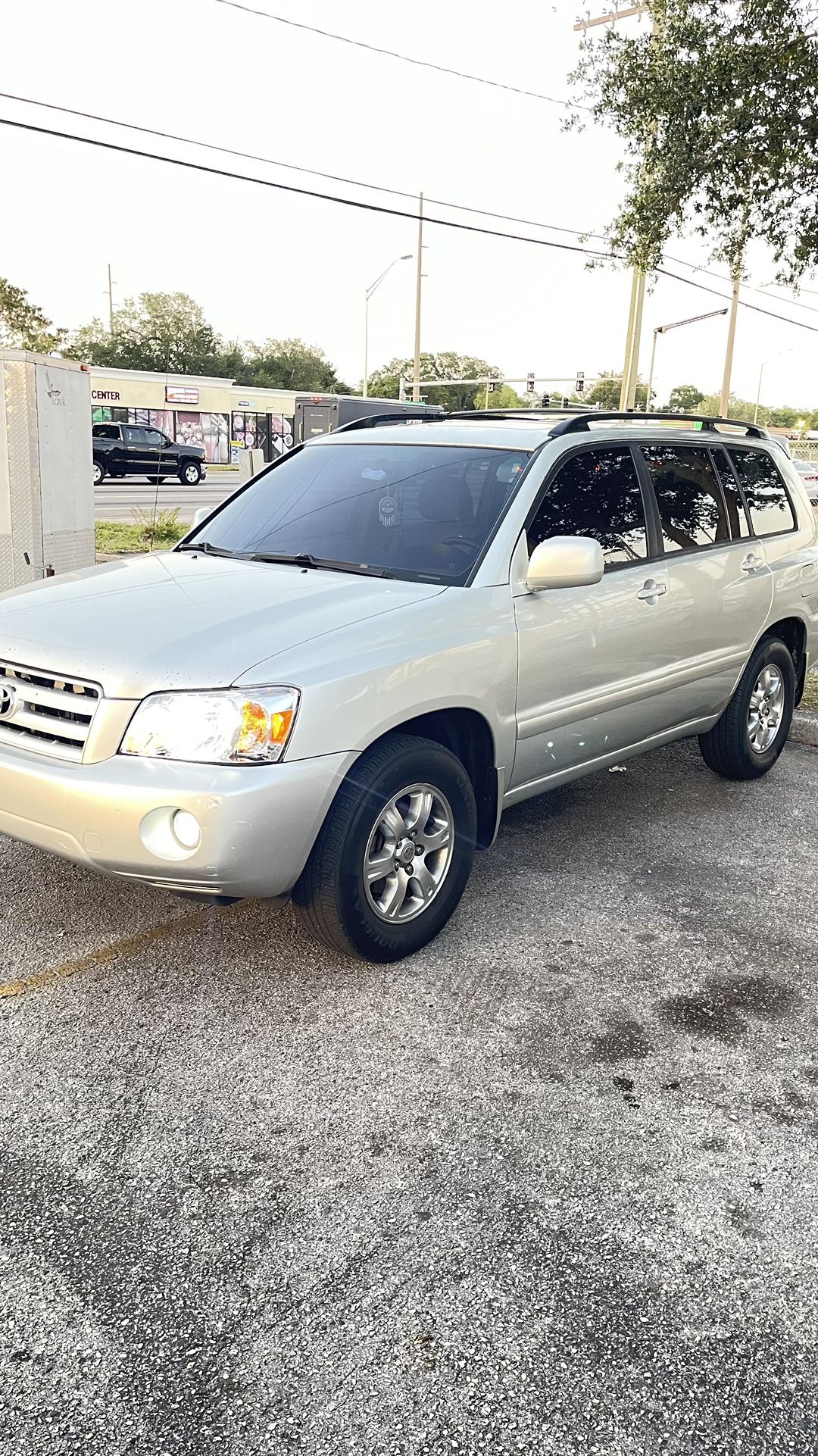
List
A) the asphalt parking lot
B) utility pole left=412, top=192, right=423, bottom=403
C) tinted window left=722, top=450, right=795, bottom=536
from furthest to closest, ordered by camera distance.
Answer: utility pole left=412, top=192, right=423, bottom=403
tinted window left=722, top=450, right=795, bottom=536
the asphalt parking lot

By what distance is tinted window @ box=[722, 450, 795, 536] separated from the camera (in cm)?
602

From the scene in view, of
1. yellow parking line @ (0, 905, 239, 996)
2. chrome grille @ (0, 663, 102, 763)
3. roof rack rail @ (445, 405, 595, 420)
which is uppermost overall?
roof rack rail @ (445, 405, 595, 420)

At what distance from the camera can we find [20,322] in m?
43.6

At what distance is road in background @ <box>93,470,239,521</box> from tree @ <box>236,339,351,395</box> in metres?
57.7

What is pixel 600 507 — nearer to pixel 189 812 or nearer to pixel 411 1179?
pixel 189 812

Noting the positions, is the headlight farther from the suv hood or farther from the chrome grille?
the chrome grille

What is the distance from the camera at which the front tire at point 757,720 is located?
19.8ft

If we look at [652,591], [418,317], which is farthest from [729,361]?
[652,591]

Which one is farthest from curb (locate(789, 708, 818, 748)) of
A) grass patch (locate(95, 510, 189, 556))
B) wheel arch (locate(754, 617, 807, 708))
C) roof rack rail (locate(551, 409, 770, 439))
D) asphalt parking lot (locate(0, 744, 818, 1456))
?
grass patch (locate(95, 510, 189, 556))

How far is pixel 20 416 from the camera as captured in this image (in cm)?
848

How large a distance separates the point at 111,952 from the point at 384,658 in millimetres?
1412

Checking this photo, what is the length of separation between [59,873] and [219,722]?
1.65 m

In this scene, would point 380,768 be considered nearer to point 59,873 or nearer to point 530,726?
point 530,726

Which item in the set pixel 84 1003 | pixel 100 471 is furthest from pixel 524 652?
pixel 100 471
